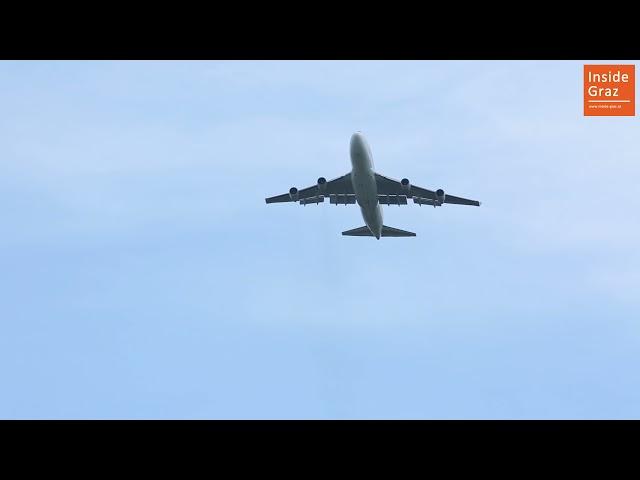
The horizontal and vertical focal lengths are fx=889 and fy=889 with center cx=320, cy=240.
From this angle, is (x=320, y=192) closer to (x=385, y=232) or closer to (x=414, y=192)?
(x=385, y=232)

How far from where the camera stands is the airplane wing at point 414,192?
7206 centimetres

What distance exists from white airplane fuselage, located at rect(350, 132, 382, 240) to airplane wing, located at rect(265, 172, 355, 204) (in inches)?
154

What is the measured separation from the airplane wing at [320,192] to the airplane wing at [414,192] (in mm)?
2611

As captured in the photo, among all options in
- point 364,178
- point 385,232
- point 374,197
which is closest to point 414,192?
point 385,232

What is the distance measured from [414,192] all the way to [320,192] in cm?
773

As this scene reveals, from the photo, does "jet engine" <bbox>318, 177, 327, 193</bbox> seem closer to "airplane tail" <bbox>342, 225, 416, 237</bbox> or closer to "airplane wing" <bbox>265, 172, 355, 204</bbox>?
"airplane wing" <bbox>265, 172, 355, 204</bbox>

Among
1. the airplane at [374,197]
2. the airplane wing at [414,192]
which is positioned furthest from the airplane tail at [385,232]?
the airplane wing at [414,192]

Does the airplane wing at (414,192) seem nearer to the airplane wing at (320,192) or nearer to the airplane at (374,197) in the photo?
the airplane at (374,197)

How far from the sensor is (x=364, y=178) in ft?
212
